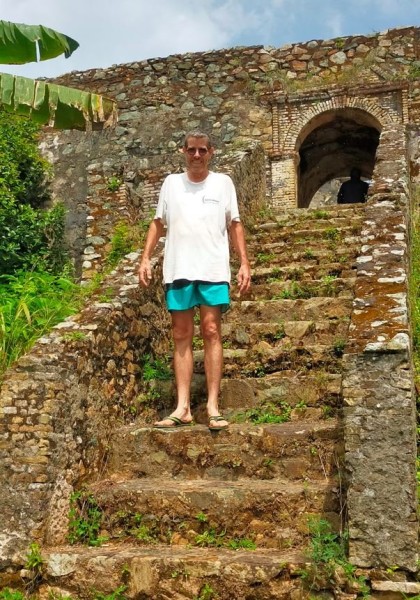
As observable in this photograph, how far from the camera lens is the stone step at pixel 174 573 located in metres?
3.51

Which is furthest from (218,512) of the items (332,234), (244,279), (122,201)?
(122,201)

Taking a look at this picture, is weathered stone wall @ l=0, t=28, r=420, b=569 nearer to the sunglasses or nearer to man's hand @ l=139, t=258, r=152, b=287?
man's hand @ l=139, t=258, r=152, b=287

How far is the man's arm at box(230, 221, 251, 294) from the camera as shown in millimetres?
4891

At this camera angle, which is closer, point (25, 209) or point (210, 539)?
point (210, 539)

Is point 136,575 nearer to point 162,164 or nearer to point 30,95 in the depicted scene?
point 30,95

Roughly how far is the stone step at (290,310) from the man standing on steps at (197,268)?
132cm

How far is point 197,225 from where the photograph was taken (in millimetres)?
4875

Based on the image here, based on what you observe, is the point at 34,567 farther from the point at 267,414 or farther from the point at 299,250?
the point at 299,250

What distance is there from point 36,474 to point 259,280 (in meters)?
3.49

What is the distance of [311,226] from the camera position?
8.23m

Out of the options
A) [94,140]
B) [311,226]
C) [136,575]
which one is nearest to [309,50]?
[94,140]

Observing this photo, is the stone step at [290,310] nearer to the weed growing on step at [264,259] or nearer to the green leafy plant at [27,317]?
the weed growing on step at [264,259]

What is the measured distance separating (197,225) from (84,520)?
212 cm

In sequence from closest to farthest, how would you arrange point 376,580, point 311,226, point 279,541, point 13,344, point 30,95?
point 376,580 < point 279,541 < point 13,344 < point 30,95 < point 311,226
